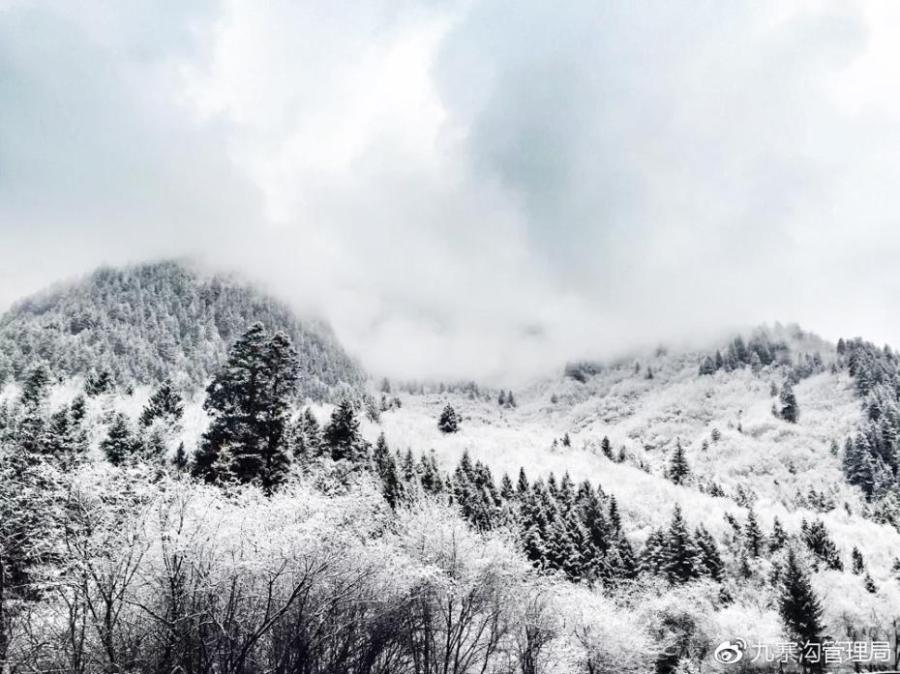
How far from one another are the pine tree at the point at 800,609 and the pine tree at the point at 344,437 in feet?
133

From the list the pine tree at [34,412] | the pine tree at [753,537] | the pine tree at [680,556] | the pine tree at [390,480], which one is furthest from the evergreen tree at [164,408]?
the pine tree at [753,537]

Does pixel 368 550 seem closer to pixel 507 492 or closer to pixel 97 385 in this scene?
pixel 507 492

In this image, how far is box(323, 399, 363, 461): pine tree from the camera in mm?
49500

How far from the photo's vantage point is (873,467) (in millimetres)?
139125

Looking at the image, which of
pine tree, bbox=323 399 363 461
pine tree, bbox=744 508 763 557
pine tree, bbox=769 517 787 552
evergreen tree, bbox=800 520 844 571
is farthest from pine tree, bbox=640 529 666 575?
pine tree, bbox=323 399 363 461

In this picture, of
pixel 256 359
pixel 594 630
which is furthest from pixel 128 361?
pixel 594 630

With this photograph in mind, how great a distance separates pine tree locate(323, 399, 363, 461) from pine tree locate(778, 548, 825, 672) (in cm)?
4065

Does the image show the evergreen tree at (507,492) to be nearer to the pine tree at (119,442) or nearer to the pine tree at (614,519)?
the pine tree at (614,519)

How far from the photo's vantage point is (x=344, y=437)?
50.9 metres

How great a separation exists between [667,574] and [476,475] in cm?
2684

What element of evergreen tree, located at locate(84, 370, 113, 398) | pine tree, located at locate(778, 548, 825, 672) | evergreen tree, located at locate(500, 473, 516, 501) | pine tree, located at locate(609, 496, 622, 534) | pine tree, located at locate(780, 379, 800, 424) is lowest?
pine tree, located at locate(778, 548, 825, 672)

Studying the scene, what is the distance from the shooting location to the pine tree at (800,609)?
165ft

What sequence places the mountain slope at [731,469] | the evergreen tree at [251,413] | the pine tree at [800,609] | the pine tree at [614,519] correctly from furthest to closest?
the mountain slope at [731,469] < the pine tree at [614,519] < the pine tree at [800,609] < the evergreen tree at [251,413]

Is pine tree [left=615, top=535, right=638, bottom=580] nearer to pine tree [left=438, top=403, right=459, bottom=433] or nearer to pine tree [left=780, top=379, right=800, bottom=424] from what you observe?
pine tree [left=438, top=403, right=459, bottom=433]
